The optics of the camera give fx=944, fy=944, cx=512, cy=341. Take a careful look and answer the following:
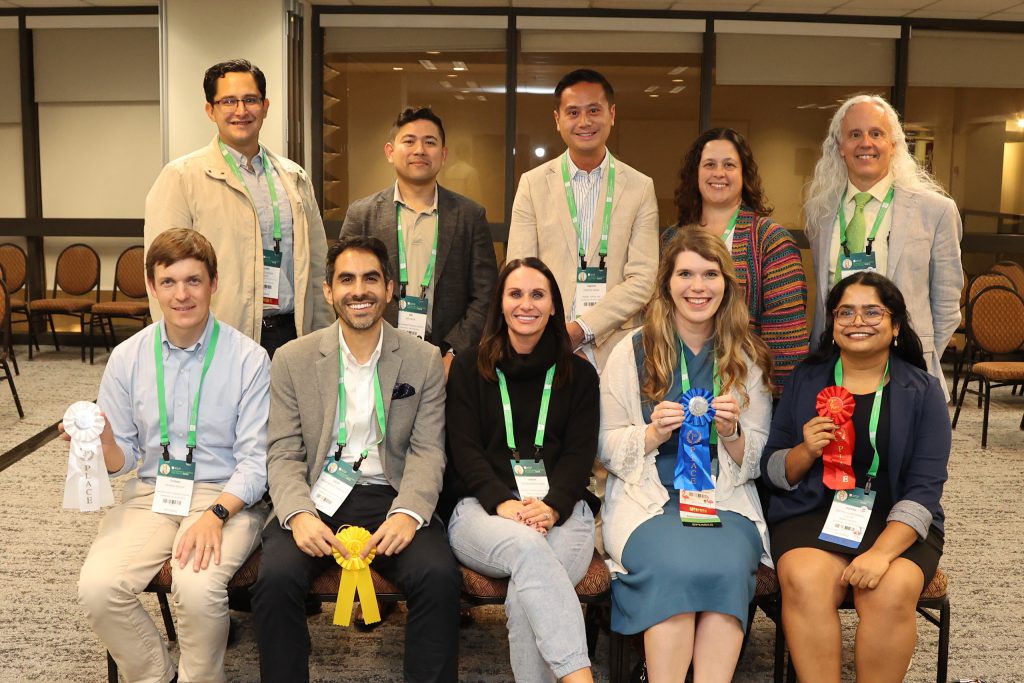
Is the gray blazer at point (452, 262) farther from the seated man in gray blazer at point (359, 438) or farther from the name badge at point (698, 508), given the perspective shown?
the name badge at point (698, 508)

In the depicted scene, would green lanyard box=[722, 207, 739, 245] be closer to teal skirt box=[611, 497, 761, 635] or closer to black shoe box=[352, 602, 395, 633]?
teal skirt box=[611, 497, 761, 635]

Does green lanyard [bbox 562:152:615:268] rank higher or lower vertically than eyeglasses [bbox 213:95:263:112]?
lower

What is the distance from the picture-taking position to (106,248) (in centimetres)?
914

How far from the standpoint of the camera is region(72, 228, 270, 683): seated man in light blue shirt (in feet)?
8.55

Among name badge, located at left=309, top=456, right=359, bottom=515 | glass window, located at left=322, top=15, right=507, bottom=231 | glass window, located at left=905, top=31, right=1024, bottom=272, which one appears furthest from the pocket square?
glass window, located at left=905, top=31, right=1024, bottom=272

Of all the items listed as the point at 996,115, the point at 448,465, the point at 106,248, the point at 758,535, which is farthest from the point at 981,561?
the point at 106,248

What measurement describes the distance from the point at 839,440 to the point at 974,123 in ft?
23.8

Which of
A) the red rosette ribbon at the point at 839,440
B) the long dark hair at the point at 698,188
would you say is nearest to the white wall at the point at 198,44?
the long dark hair at the point at 698,188

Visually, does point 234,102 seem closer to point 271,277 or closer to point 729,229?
point 271,277

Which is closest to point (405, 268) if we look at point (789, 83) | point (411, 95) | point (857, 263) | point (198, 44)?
point (857, 263)

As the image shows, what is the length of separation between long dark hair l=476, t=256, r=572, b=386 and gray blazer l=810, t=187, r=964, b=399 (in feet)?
3.83

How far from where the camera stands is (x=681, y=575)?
2.51m

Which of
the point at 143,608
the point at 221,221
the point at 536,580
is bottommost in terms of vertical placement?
the point at 143,608

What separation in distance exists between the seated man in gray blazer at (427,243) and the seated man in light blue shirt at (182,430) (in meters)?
0.70
